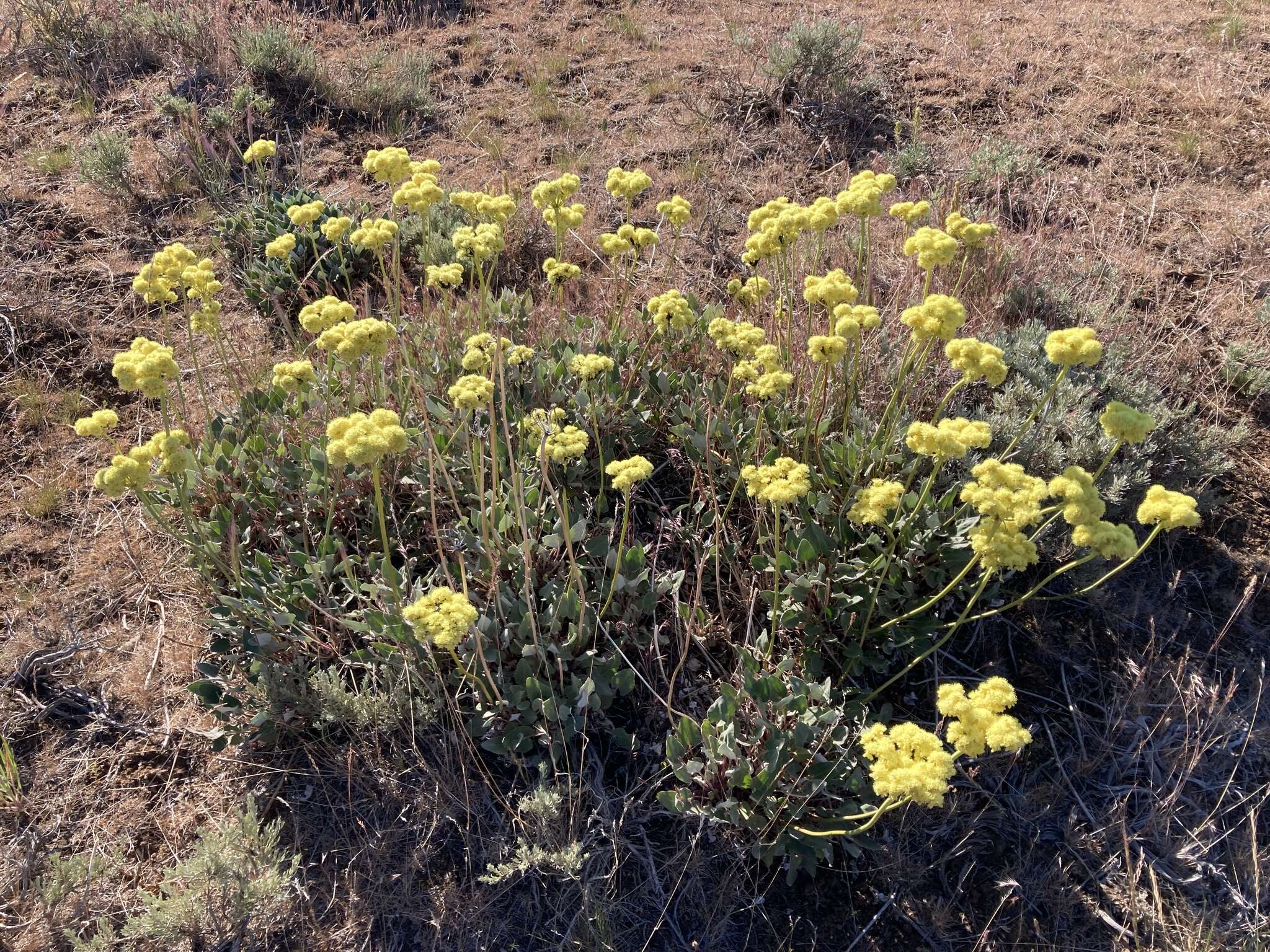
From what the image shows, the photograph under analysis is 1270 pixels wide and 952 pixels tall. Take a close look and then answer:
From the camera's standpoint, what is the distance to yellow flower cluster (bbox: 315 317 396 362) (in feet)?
8.50

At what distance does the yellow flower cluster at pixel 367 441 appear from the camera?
227cm

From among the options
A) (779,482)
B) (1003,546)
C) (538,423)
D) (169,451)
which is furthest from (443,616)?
(1003,546)

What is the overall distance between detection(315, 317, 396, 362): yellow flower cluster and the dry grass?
1.32 m

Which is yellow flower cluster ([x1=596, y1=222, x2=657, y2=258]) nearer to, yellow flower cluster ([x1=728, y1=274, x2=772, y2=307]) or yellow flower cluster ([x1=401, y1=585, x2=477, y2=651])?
yellow flower cluster ([x1=728, y1=274, x2=772, y2=307])

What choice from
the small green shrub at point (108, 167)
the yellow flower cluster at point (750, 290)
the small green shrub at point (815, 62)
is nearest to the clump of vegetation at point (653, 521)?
the yellow flower cluster at point (750, 290)

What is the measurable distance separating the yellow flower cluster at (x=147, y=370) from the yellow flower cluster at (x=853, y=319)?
2226 mm

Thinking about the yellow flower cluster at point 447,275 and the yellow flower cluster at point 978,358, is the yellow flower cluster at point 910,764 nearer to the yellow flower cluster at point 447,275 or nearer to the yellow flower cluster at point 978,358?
the yellow flower cluster at point 978,358

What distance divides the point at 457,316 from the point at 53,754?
2.48m

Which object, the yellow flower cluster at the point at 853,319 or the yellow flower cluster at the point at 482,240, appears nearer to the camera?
the yellow flower cluster at the point at 853,319

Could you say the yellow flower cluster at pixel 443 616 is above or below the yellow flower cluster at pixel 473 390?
below

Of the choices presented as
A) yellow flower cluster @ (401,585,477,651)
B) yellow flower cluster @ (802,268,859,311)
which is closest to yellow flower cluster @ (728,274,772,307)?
yellow flower cluster @ (802,268,859,311)

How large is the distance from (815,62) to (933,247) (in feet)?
13.5

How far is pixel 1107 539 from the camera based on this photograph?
234 cm

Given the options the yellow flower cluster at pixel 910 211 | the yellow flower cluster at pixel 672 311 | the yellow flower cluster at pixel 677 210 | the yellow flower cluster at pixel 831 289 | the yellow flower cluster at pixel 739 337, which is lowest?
the yellow flower cluster at pixel 739 337
